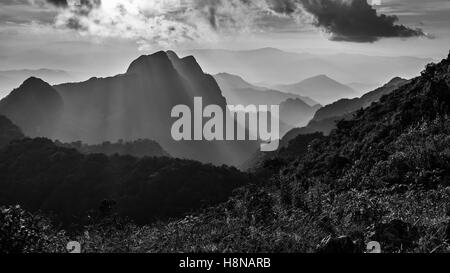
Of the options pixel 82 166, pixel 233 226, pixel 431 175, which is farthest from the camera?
pixel 82 166

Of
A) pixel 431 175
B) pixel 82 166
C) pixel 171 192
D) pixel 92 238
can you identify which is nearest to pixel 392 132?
pixel 431 175

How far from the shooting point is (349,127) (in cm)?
4875

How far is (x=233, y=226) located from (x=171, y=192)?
272ft

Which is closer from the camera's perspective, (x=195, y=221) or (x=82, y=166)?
(x=195, y=221)

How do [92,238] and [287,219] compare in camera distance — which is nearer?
[92,238]

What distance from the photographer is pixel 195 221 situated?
9.29 meters
